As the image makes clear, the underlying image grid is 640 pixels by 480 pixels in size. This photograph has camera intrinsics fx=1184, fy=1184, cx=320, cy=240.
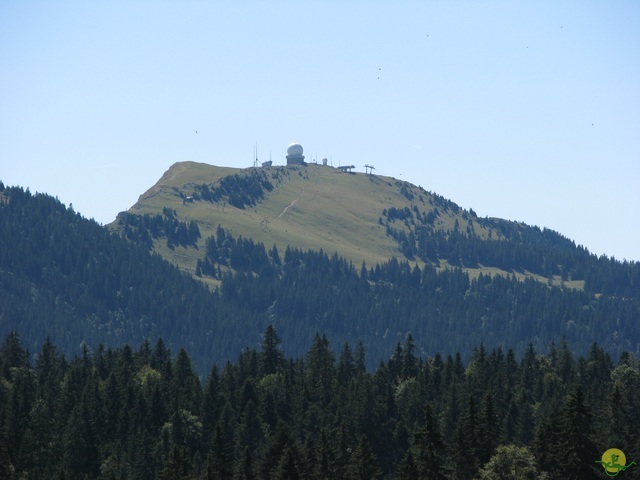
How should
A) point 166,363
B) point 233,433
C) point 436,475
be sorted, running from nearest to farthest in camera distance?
point 436,475 → point 233,433 → point 166,363

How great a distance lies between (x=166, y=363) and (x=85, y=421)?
3438 cm

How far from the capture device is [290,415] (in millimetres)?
166250

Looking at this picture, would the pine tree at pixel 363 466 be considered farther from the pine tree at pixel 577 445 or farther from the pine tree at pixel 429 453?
the pine tree at pixel 577 445

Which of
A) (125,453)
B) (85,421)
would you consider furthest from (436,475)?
(85,421)

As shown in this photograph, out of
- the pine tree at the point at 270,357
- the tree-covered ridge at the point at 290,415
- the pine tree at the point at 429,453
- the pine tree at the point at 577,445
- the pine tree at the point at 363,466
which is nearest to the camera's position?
the pine tree at the point at 577,445

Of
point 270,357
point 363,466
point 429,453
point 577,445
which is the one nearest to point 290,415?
point 270,357

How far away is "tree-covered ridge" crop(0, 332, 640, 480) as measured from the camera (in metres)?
116

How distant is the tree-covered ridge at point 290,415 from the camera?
380 ft

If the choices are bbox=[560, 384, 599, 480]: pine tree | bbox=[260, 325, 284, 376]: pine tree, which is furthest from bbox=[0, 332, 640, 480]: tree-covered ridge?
bbox=[560, 384, 599, 480]: pine tree

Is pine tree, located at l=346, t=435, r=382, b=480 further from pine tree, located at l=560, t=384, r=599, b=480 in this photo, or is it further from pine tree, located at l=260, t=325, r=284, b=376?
pine tree, located at l=260, t=325, r=284, b=376

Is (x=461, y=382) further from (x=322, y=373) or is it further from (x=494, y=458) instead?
(x=494, y=458)

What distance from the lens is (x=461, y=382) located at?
17450 centimetres

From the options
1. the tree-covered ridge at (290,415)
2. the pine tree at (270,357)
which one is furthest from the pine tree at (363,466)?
the pine tree at (270,357)

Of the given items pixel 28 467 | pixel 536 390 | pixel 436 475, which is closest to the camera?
pixel 436 475
